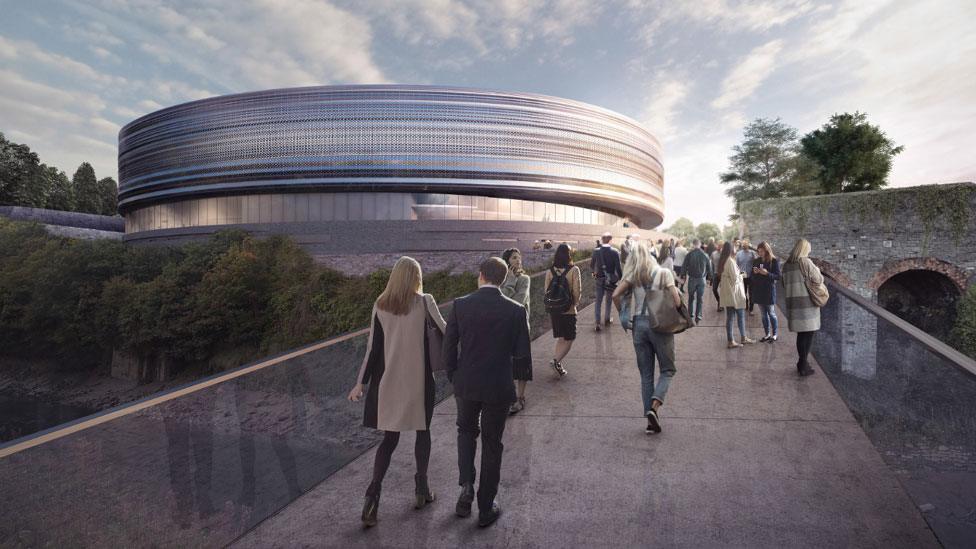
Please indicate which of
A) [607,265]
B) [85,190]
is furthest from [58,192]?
[607,265]

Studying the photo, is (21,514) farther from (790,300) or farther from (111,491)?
(790,300)

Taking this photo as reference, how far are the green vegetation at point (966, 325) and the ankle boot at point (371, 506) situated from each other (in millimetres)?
24853

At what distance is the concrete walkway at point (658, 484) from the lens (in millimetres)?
2977

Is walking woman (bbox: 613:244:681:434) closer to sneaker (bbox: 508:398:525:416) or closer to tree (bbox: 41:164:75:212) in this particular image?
sneaker (bbox: 508:398:525:416)

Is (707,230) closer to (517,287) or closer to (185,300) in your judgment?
(185,300)

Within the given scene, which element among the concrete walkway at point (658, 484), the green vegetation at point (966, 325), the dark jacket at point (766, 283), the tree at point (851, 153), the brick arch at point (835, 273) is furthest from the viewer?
the tree at point (851, 153)

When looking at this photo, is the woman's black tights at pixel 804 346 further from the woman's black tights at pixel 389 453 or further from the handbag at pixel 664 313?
the woman's black tights at pixel 389 453

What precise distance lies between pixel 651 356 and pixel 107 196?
309 feet

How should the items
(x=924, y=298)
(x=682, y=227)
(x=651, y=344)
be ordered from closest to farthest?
(x=651, y=344) < (x=924, y=298) < (x=682, y=227)

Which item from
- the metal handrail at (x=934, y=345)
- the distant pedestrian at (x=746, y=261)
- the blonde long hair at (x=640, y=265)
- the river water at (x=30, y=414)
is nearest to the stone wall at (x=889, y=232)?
the distant pedestrian at (x=746, y=261)

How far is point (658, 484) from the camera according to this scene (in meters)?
3.57

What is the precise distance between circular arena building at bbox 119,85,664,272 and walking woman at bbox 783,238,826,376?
1130 inches

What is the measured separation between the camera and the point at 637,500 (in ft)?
11.0

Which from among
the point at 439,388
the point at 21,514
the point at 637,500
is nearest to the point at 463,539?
the point at 637,500
